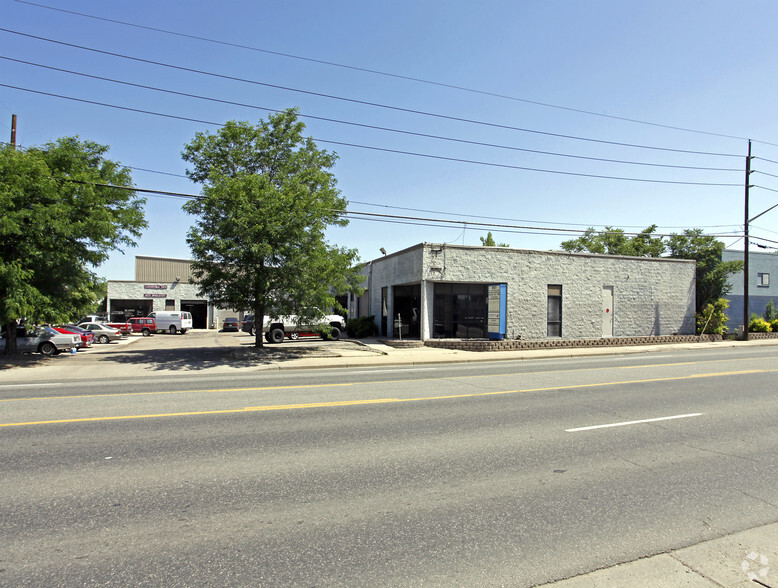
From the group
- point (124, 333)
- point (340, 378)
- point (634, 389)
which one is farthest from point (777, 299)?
point (124, 333)

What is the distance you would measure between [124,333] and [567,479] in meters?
40.3

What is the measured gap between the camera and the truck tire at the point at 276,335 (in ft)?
87.5

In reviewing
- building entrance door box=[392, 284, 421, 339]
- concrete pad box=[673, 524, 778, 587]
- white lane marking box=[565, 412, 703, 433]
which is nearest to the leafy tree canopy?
building entrance door box=[392, 284, 421, 339]

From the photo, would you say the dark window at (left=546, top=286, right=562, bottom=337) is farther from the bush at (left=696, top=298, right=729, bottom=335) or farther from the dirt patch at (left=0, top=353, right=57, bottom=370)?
the dirt patch at (left=0, top=353, right=57, bottom=370)

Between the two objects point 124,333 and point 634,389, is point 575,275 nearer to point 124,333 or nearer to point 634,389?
point 634,389

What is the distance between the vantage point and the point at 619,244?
43969mm

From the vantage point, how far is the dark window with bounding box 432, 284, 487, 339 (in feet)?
79.4

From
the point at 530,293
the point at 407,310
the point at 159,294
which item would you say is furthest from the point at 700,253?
the point at 159,294

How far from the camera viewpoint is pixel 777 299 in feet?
124

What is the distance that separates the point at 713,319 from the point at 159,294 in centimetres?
4657

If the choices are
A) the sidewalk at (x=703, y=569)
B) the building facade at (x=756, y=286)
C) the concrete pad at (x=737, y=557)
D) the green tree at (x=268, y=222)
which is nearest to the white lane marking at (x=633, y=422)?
the concrete pad at (x=737, y=557)

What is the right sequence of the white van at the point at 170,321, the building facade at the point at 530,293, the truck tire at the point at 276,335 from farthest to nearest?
1. the white van at the point at 170,321
2. the truck tire at the point at 276,335
3. the building facade at the point at 530,293

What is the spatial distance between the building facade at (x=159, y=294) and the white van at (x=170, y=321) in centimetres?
549

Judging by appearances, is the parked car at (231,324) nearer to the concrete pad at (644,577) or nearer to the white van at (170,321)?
the white van at (170,321)
